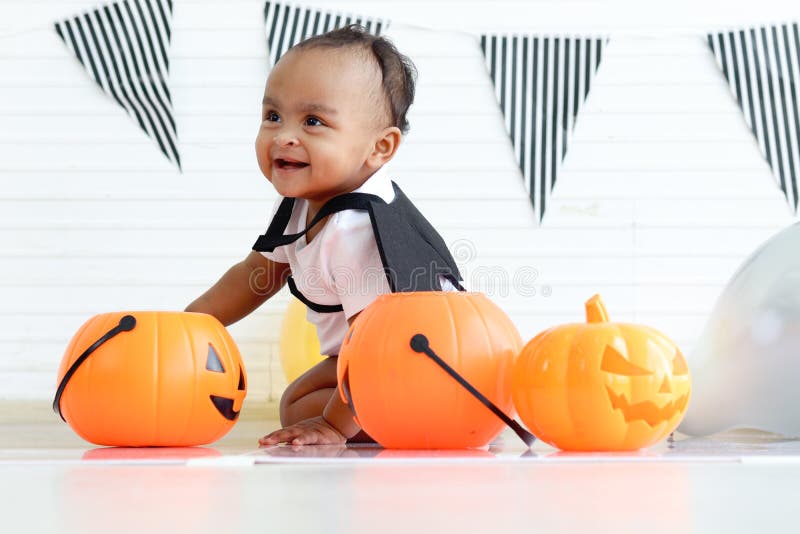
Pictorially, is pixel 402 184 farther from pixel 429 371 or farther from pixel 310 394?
pixel 429 371

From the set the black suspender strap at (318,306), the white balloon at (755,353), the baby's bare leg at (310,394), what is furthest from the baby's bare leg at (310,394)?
the white balloon at (755,353)

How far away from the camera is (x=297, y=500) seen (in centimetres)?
83

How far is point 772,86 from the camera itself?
3264mm

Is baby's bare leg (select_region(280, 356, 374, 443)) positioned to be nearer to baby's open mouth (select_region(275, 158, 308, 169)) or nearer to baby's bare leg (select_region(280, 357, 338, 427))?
baby's bare leg (select_region(280, 357, 338, 427))

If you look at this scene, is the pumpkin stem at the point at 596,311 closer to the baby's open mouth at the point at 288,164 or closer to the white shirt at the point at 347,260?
the white shirt at the point at 347,260

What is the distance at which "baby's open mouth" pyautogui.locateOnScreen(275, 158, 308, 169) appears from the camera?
1626mm

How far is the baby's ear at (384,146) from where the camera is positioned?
1.70 metres

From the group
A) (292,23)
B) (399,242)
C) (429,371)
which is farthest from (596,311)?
Result: (292,23)

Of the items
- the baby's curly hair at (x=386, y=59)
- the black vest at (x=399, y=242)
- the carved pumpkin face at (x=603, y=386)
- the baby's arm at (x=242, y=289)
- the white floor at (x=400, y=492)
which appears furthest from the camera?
the baby's arm at (x=242, y=289)

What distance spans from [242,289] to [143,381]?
1.63 feet

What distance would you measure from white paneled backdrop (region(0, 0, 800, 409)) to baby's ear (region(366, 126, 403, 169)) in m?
1.56

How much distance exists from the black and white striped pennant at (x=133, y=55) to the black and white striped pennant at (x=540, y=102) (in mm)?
1100

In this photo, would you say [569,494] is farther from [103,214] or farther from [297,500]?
[103,214]

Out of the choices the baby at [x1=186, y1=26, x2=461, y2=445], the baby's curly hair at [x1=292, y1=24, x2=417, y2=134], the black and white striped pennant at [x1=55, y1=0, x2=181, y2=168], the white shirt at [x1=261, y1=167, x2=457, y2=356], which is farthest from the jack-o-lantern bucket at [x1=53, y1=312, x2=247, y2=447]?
the black and white striped pennant at [x1=55, y1=0, x2=181, y2=168]
